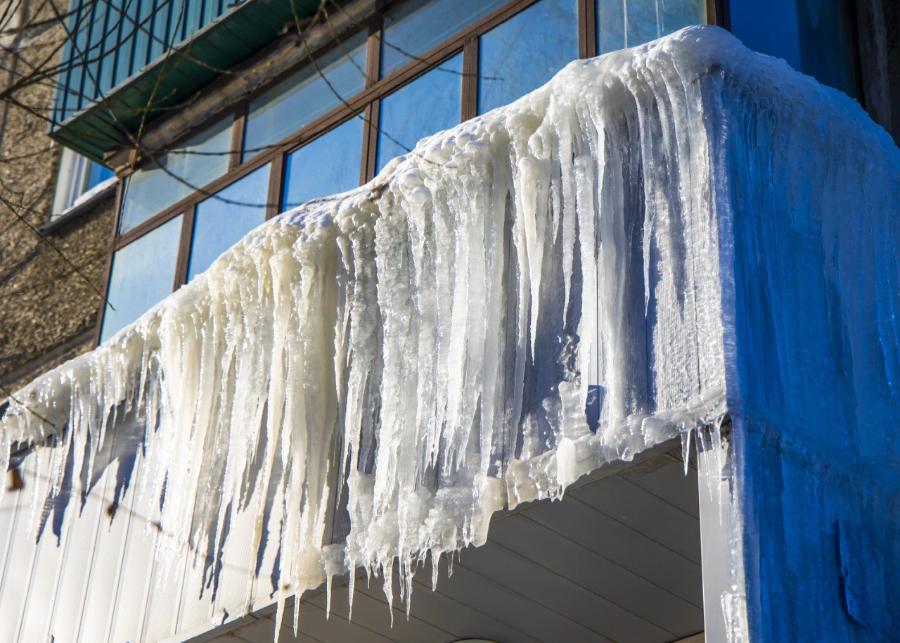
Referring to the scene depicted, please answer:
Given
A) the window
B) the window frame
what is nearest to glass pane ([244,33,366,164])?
the window frame

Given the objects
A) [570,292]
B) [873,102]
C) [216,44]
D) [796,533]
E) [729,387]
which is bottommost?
[796,533]

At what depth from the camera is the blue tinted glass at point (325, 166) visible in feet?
20.3

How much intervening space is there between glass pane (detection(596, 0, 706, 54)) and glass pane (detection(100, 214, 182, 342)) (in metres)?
2.80

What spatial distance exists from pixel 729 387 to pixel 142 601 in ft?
10.2

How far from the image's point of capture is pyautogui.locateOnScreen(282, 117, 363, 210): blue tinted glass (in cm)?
620

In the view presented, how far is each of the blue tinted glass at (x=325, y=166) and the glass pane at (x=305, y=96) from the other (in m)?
0.18

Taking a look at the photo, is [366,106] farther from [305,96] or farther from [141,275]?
[141,275]

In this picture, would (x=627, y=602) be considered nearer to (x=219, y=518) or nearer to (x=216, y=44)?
(x=219, y=518)

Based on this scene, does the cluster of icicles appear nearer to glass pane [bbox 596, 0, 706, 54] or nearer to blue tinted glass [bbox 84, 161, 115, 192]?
glass pane [bbox 596, 0, 706, 54]

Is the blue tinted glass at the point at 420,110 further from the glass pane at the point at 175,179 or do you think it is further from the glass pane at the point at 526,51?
the glass pane at the point at 175,179

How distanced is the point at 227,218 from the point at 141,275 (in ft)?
2.66

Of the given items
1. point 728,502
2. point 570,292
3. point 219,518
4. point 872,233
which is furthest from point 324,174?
point 728,502

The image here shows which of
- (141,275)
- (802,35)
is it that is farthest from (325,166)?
(802,35)

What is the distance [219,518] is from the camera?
5.54m
